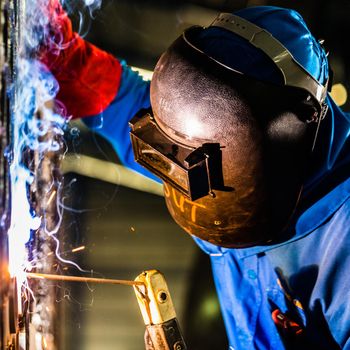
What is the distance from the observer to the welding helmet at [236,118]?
1.66 meters

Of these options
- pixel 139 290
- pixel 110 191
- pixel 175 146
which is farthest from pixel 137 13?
pixel 139 290

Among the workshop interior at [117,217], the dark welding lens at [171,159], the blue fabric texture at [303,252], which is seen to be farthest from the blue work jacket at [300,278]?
the workshop interior at [117,217]

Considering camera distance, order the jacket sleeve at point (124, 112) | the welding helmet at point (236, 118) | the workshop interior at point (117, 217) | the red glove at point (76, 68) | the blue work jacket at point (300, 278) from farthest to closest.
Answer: the workshop interior at point (117, 217) → the jacket sleeve at point (124, 112) → the red glove at point (76, 68) → the blue work jacket at point (300, 278) → the welding helmet at point (236, 118)

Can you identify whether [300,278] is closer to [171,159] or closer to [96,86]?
[171,159]

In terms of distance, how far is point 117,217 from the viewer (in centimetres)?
399

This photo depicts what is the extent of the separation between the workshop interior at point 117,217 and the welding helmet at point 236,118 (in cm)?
135

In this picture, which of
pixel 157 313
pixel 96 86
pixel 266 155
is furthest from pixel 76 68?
pixel 157 313

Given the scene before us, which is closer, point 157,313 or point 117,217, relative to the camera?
point 157,313

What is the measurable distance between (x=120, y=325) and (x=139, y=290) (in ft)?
8.27

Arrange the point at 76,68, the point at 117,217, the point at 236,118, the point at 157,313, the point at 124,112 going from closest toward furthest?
the point at 236,118
the point at 157,313
the point at 76,68
the point at 124,112
the point at 117,217

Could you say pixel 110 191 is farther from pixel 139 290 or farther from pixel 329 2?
pixel 329 2

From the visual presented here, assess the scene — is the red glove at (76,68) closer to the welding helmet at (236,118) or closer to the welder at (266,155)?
the welder at (266,155)

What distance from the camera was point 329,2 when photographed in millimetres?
4012

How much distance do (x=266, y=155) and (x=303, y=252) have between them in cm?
57
